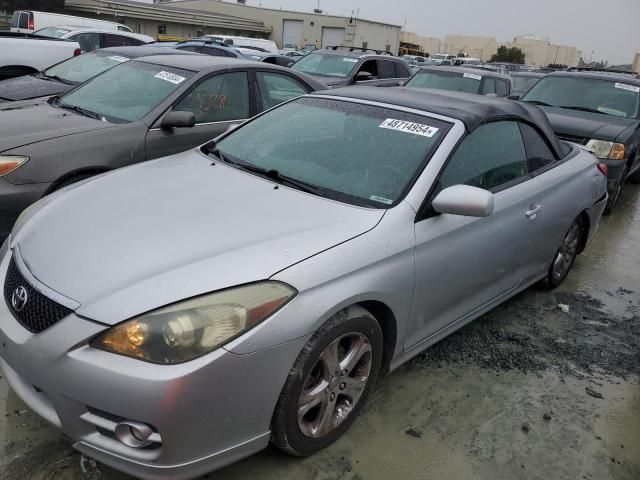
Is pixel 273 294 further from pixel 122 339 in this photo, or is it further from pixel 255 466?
pixel 255 466

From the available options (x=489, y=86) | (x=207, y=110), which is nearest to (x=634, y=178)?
(x=489, y=86)

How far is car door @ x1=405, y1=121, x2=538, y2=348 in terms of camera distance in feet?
8.90

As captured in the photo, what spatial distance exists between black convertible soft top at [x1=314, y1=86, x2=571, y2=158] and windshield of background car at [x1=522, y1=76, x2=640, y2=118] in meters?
4.07

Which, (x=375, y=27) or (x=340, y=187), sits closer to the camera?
(x=340, y=187)

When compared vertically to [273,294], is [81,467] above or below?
below

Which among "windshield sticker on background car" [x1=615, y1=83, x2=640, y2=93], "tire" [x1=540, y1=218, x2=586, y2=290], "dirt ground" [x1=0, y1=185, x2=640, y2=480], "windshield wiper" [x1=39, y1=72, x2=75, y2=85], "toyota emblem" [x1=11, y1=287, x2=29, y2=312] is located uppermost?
"windshield sticker on background car" [x1=615, y1=83, x2=640, y2=93]

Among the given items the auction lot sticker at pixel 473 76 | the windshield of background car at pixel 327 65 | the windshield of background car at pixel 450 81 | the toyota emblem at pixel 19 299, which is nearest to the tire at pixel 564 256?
the toyota emblem at pixel 19 299

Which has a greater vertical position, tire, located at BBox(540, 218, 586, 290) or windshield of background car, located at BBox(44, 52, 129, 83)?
windshield of background car, located at BBox(44, 52, 129, 83)

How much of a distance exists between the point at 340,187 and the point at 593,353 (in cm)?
214

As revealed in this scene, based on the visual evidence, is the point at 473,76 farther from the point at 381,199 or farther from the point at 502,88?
the point at 381,199

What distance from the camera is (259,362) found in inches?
78.4

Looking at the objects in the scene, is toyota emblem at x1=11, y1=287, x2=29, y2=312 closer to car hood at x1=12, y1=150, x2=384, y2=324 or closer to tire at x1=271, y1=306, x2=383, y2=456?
car hood at x1=12, y1=150, x2=384, y2=324

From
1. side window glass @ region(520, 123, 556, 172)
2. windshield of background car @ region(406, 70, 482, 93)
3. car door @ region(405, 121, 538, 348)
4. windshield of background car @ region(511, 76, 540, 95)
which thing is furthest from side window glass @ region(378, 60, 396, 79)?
car door @ region(405, 121, 538, 348)

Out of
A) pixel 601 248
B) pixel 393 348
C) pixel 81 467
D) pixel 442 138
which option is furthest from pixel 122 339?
pixel 601 248
